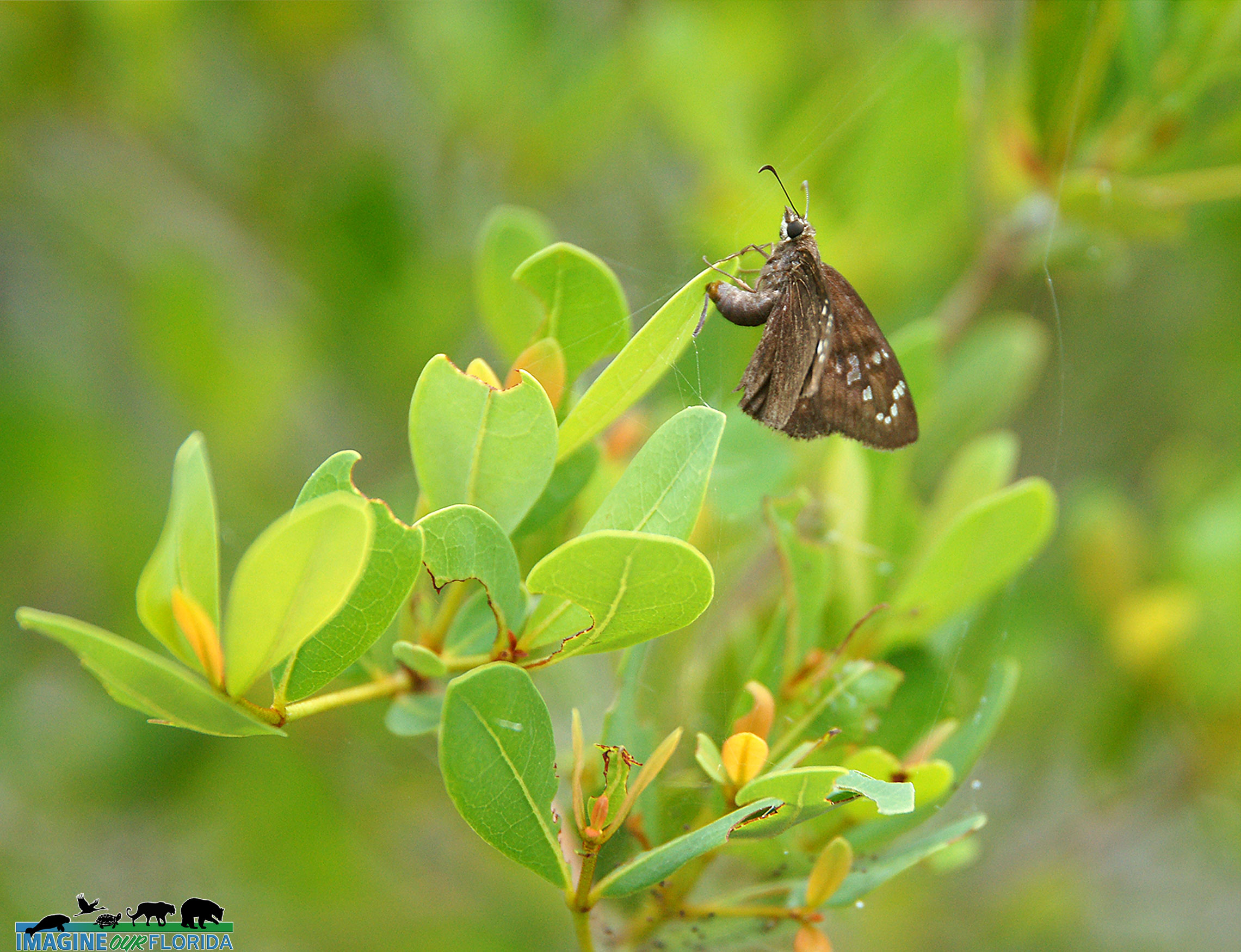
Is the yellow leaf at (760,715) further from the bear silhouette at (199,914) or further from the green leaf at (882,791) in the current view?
the bear silhouette at (199,914)

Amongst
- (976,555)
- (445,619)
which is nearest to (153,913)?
(445,619)

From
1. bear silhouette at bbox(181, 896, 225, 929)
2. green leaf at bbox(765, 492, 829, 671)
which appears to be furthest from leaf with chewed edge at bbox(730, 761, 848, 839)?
bear silhouette at bbox(181, 896, 225, 929)

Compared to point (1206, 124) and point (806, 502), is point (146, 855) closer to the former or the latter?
point (806, 502)

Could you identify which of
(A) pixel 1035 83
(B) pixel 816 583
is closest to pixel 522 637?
(B) pixel 816 583

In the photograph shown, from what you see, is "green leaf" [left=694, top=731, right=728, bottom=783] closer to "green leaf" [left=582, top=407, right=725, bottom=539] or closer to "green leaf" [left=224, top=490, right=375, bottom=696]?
"green leaf" [left=582, top=407, right=725, bottom=539]

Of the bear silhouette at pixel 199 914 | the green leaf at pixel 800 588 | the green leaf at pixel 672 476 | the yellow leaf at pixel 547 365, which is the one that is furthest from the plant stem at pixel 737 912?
the bear silhouette at pixel 199 914

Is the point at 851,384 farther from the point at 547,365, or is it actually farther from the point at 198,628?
the point at 198,628

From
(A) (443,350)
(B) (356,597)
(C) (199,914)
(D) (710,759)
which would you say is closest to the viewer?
(B) (356,597)
